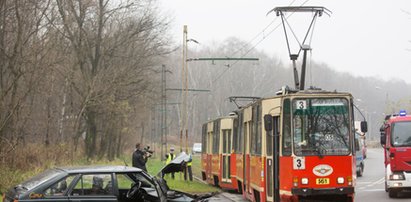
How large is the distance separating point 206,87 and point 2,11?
63.8 metres

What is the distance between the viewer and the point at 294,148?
14.5 m

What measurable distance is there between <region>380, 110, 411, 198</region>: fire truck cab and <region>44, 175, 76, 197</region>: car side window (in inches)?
493

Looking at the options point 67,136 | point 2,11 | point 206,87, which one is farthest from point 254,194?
point 206,87

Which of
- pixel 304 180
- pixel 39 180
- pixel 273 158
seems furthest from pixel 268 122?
pixel 39 180

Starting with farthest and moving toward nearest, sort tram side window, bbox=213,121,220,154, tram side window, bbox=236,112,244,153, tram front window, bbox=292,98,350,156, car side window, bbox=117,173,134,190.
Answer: tram side window, bbox=213,121,220,154 < tram side window, bbox=236,112,244,153 < tram front window, bbox=292,98,350,156 < car side window, bbox=117,173,134,190

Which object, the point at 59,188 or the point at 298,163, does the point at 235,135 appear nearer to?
the point at 298,163

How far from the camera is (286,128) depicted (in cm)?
1476

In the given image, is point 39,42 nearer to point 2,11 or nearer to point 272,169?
point 2,11

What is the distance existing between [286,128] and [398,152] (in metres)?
6.50

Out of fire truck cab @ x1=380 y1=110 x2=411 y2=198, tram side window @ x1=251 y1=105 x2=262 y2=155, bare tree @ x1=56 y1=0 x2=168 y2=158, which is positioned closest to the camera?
tram side window @ x1=251 y1=105 x2=262 y2=155

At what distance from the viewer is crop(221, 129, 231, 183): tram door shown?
80.1ft

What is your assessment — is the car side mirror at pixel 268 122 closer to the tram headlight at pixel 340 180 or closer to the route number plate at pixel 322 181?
the route number plate at pixel 322 181

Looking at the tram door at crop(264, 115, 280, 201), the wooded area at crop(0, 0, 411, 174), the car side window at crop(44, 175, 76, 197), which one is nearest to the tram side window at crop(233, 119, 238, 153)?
the wooded area at crop(0, 0, 411, 174)

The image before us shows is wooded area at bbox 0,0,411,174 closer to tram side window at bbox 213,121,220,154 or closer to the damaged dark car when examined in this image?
tram side window at bbox 213,121,220,154
